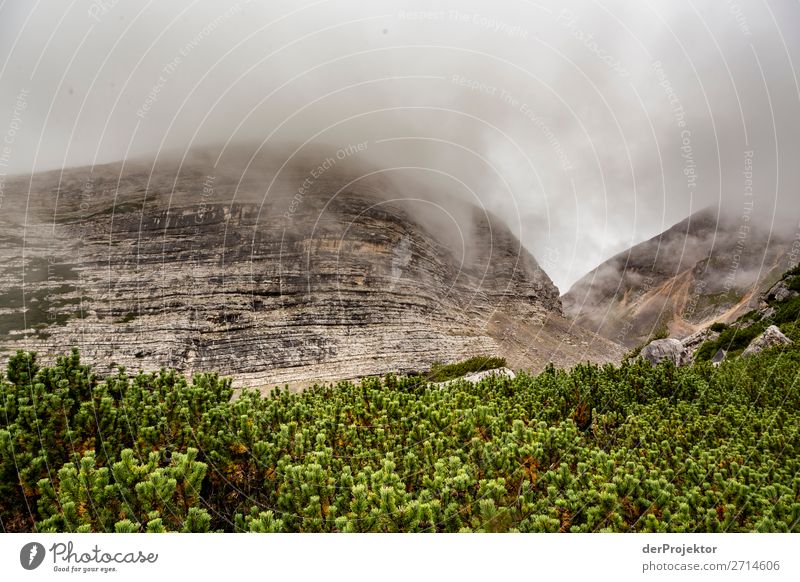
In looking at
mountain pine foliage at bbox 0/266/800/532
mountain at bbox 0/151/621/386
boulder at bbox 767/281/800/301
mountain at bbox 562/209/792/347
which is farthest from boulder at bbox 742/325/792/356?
mountain at bbox 562/209/792/347

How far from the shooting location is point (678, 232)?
545ft

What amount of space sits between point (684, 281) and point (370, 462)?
17852 centimetres

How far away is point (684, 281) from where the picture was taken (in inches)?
5846

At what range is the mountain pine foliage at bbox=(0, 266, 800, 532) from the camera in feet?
13.8

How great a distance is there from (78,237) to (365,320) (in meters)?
47.5

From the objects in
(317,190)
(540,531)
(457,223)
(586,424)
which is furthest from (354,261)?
(540,531)

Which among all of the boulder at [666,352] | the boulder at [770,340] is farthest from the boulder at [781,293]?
the boulder at [770,340]

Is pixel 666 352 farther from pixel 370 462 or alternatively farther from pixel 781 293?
pixel 370 462

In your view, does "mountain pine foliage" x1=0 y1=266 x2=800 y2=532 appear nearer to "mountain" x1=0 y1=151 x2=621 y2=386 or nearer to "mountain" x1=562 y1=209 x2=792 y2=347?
"mountain" x1=0 y1=151 x2=621 y2=386

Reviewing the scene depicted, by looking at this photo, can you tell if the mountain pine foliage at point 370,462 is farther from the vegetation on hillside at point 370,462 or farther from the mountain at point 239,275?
the mountain at point 239,275

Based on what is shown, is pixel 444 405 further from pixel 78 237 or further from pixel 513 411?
pixel 78 237

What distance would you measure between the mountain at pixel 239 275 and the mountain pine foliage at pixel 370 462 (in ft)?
145

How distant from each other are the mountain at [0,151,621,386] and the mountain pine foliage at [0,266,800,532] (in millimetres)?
44174

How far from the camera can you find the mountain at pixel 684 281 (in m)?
103
